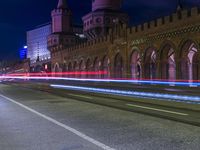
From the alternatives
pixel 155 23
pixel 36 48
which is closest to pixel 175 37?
pixel 155 23

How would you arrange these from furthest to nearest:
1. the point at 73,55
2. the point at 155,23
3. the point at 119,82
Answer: the point at 73,55, the point at 119,82, the point at 155,23

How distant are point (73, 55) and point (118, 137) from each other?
66343mm

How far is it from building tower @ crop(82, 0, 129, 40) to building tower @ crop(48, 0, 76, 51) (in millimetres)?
12143

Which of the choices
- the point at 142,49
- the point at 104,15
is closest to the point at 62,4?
the point at 104,15

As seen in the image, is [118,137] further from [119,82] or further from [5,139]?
[119,82]

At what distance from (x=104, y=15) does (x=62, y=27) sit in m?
18.6

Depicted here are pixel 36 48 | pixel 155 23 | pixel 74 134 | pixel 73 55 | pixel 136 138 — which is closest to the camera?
pixel 136 138

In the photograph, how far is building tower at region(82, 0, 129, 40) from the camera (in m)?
77.5

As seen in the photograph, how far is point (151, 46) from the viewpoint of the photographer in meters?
48.9

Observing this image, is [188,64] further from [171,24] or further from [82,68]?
[82,68]

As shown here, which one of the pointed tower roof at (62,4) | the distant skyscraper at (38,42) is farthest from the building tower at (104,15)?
the distant skyscraper at (38,42)

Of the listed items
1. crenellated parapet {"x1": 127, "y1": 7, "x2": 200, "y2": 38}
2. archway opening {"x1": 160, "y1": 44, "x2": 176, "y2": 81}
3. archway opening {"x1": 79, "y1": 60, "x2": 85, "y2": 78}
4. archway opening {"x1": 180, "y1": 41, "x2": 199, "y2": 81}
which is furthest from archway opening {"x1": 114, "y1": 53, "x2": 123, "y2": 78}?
archway opening {"x1": 180, "y1": 41, "x2": 199, "y2": 81}

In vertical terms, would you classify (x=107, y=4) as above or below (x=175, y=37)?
above

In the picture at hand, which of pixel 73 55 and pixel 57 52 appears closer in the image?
pixel 73 55
